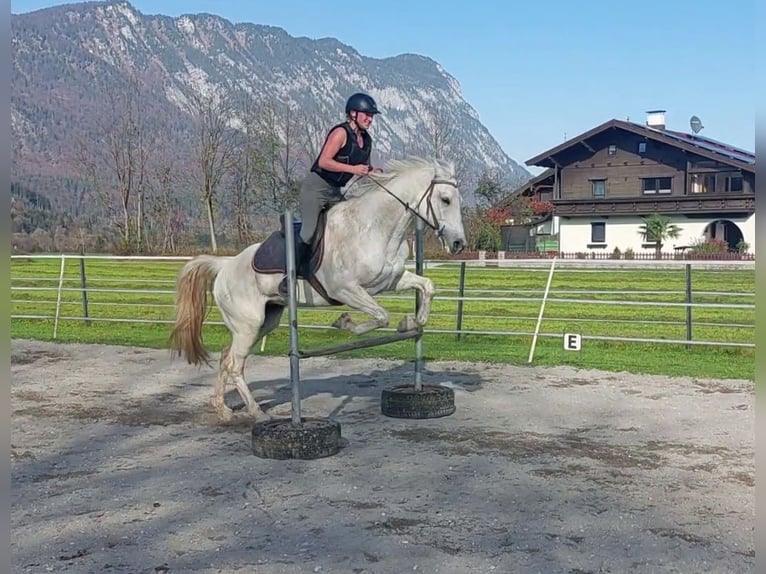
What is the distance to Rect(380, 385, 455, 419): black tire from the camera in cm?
662

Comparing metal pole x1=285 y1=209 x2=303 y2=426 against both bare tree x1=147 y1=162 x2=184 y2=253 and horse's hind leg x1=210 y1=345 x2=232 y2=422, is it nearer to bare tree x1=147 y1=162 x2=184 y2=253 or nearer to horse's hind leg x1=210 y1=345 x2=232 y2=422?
horse's hind leg x1=210 y1=345 x2=232 y2=422

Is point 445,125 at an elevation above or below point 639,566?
above

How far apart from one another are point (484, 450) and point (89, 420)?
3.76 meters

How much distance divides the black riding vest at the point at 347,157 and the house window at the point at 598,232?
124 ft

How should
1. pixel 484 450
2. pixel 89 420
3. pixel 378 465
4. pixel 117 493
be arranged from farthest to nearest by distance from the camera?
pixel 89 420, pixel 484 450, pixel 378 465, pixel 117 493

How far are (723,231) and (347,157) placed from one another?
38339 mm

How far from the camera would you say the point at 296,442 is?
5414 millimetres

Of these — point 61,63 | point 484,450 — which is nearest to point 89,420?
point 484,450

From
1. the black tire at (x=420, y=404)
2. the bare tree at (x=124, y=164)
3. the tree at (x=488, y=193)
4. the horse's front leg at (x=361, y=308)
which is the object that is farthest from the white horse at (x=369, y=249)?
the bare tree at (x=124, y=164)

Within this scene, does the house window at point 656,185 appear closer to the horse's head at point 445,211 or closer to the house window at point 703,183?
the house window at point 703,183

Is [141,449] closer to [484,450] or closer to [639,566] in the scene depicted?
[484,450]

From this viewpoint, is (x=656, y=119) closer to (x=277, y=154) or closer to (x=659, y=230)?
(x=659, y=230)

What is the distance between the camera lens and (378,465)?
5258 mm

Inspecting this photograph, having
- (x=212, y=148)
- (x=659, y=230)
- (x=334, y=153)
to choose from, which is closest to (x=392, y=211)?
(x=334, y=153)
